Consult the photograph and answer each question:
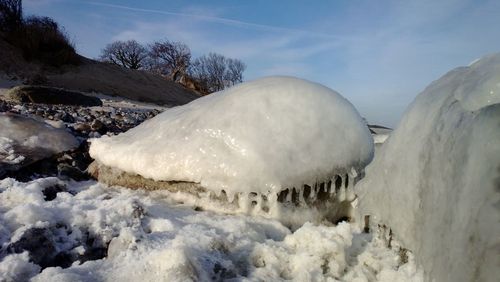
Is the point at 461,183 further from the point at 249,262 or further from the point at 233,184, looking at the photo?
the point at 233,184

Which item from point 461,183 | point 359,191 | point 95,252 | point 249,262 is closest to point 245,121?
point 359,191

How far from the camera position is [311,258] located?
67.2 inches

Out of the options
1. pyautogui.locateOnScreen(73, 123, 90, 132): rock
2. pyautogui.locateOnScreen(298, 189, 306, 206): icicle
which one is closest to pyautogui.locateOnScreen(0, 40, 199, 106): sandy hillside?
pyautogui.locateOnScreen(73, 123, 90, 132): rock

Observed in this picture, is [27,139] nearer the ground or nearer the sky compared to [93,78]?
nearer the ground

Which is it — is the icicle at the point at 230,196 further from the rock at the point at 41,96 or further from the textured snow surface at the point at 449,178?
the rock at the point at 41,96

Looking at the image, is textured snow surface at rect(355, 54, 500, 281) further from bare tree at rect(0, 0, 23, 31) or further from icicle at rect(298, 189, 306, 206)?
bare tree at rect(0, 0, 23, 31)

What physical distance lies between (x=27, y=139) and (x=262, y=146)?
1.78 m

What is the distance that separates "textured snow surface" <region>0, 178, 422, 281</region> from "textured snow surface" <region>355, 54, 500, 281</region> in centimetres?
20

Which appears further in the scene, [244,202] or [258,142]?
[258,142]

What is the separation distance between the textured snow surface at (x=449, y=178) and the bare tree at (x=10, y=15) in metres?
19.2

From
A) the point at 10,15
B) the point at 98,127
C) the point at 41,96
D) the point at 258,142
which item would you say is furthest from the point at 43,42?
the point at 258,142

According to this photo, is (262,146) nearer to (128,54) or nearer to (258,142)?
(258,142)

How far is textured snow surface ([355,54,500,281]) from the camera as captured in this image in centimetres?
123

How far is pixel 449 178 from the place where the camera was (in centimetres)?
144
